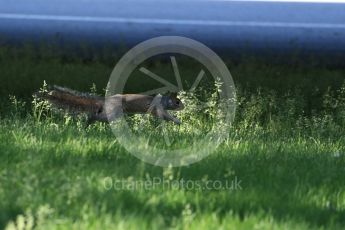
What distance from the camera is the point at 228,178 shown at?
442 centimetres

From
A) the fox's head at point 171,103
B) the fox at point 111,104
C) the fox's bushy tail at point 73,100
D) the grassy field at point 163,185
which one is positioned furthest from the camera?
the fox's bushy tail at point 73,100

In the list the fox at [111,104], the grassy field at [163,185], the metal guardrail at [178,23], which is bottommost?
the grassy field at [163,185]

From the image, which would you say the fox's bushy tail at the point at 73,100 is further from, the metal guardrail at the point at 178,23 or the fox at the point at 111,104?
the metal guardrail at the point at 178,23

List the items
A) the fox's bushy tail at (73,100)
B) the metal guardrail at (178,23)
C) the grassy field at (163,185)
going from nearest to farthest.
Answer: the grassy field at (163,185)
the fox's bushy tail at (73,100)
the metal guardrail at (178,23)

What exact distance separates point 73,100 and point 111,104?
0.57 meters

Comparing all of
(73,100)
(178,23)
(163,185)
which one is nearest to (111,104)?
(73,100)

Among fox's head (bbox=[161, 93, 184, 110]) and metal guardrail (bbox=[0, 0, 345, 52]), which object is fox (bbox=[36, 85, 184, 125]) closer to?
fox's head (bbox=[161, 93, 184, 110])

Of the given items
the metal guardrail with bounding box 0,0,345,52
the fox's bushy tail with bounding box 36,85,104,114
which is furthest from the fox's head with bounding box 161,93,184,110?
the metal guardrail with bounding box 0,0,345,52

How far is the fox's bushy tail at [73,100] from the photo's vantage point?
711cm

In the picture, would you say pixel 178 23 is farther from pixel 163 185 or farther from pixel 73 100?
pixel 163 185

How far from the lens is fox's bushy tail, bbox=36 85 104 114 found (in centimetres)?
711

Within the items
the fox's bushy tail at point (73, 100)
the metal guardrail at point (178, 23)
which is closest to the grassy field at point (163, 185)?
the fox's bushy tail at point (73, 100)

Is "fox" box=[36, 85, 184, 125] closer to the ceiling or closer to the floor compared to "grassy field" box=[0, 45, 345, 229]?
closer to the ceiling

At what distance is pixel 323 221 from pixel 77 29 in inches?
465
